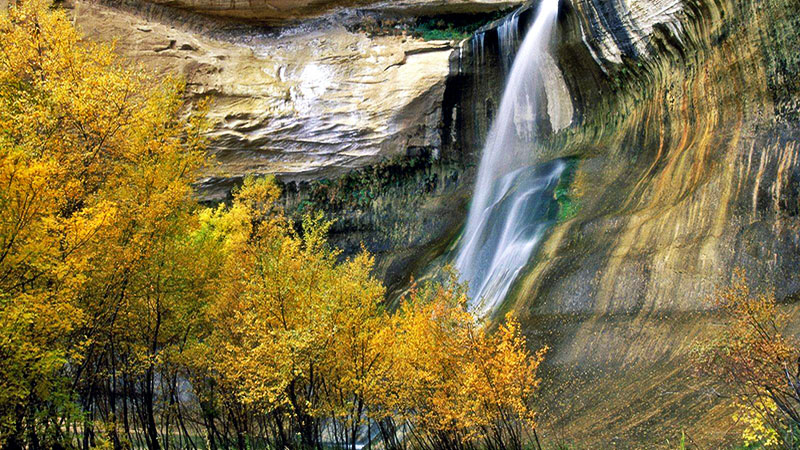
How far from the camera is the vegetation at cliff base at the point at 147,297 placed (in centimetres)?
988

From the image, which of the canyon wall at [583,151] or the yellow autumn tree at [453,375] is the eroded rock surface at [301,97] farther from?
the yellow autumn tree at [453,375]

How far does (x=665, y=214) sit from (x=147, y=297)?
13.2 metres

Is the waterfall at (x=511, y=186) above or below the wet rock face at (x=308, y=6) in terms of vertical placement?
below

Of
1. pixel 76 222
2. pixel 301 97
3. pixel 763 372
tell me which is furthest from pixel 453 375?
pixel 301 97

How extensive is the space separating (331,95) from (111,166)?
71.7 ft

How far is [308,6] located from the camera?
119 ft

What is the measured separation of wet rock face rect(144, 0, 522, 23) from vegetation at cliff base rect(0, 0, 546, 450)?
78.1 ft

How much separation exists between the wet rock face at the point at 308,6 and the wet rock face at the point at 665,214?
39.4 feet

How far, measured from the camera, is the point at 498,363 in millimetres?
11211

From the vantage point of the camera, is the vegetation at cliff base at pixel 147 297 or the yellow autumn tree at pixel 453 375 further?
the yellow autumn tree at pixel 453 375

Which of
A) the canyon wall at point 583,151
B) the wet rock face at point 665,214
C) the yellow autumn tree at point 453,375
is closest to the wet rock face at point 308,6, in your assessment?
the canyon wall at point 583,151

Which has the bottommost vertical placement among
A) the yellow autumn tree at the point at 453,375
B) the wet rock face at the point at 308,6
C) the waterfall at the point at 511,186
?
the yellow autumn tree at the point at 453,375

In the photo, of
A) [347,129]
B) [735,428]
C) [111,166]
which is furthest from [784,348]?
[347,129]

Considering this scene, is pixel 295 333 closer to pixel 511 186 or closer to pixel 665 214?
pixel 665 214
